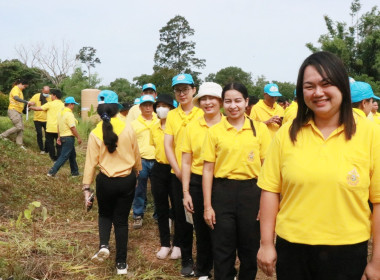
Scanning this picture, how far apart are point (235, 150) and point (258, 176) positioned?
572 mm

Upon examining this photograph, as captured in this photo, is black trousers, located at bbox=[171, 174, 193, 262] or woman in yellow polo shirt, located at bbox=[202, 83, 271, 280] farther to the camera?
black trousers, located at bbox=[171, 174, 193, 262]

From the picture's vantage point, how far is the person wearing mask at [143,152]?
215 inches

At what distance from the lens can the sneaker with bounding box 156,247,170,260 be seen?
14.4ft

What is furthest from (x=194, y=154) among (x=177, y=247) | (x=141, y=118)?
(x=141, y=118)

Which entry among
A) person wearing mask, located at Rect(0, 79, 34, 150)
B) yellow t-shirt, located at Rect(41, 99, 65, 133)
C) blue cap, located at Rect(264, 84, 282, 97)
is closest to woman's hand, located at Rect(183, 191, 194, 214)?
blue cap, located at Rect(264, 84, 282, 97)

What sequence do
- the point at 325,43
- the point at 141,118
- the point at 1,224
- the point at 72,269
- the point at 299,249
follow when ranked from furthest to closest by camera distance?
the point at 325,43, the point at 141,118, the point at 1,224, the point at 72,269, the point at 299,249

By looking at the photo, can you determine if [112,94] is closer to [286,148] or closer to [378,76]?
[286,148]

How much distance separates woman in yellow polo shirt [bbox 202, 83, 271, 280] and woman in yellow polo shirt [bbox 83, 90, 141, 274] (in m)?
1.09

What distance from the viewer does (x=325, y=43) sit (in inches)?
727

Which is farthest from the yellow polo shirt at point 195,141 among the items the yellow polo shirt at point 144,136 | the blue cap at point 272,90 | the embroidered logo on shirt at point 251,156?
the blue cap at point 272,90

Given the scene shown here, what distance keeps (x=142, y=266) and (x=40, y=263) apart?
1007 mm

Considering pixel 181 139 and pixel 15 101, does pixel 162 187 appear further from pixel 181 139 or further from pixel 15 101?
pixel 15 101

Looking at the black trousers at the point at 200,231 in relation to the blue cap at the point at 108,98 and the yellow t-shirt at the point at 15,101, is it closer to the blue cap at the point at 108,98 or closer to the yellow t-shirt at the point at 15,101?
the blue cap at the point at 108,98

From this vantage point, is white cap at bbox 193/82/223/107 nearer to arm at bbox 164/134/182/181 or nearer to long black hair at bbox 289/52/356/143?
arm at bbox 164/134/182/181
